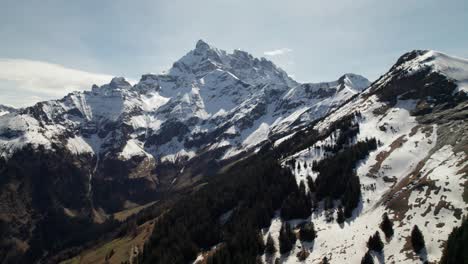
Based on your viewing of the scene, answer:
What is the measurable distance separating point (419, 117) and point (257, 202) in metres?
77.9

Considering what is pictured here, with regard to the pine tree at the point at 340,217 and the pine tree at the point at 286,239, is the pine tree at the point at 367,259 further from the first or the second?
the pine tree at the point at 286,239

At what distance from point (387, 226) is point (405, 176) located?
1272 inches

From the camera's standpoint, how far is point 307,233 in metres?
112

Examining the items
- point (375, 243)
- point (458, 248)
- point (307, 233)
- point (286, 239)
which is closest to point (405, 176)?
point (307, 233)

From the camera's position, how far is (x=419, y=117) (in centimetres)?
16500

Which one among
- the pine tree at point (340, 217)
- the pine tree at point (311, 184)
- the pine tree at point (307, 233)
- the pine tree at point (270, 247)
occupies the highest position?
the pine tree at point (311, 184)

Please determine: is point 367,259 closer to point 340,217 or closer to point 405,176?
point 340,217

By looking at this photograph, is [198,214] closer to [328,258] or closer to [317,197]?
[317,197]

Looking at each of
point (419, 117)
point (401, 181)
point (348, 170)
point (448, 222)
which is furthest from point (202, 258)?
point (419, 117)

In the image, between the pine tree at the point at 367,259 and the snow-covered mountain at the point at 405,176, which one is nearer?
the pine tree at the point at 367,259

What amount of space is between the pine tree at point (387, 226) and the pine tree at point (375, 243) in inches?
106

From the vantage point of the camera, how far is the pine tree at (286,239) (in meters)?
110

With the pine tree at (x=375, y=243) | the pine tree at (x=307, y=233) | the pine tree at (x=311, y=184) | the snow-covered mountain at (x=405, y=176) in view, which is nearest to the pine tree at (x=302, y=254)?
the snow-covered mountain at (x=405, y=176)

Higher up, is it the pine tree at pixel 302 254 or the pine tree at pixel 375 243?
the pine tree at pixel 375 243
